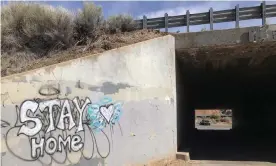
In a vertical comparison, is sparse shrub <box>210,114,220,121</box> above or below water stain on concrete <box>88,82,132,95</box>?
below

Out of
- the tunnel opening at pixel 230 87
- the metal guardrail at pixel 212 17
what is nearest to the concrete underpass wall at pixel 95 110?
the metal guardrail at pixel 212 17

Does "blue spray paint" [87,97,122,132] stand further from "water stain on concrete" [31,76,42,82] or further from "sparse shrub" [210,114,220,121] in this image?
"sparse shrub" [210,114,220,121]

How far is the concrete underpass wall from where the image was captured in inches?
265

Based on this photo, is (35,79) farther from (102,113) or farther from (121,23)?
(121,23)

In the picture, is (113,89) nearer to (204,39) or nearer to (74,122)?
(74,122)

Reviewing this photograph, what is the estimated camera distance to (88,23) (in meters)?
12.2

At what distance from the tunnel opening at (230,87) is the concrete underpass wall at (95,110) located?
2237mm

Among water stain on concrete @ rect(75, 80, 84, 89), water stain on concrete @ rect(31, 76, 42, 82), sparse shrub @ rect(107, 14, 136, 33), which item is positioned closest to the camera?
water stain on concrete @ rect(31, 76, 42, 82)

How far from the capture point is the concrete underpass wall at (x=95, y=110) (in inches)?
265

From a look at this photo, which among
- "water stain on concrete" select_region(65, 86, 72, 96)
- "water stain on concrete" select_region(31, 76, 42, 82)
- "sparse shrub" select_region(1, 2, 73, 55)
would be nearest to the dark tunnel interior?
"sparse shrub" select_region(1, 2, 73, 55)

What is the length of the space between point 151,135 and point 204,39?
3.86 m

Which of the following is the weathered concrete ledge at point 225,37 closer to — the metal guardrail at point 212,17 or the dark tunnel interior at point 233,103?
the metal guardrail at point 212,17

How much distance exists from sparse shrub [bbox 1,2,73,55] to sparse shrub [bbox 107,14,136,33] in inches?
66.5

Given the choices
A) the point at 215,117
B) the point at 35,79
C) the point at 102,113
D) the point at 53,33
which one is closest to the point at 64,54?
the point at 53,33
